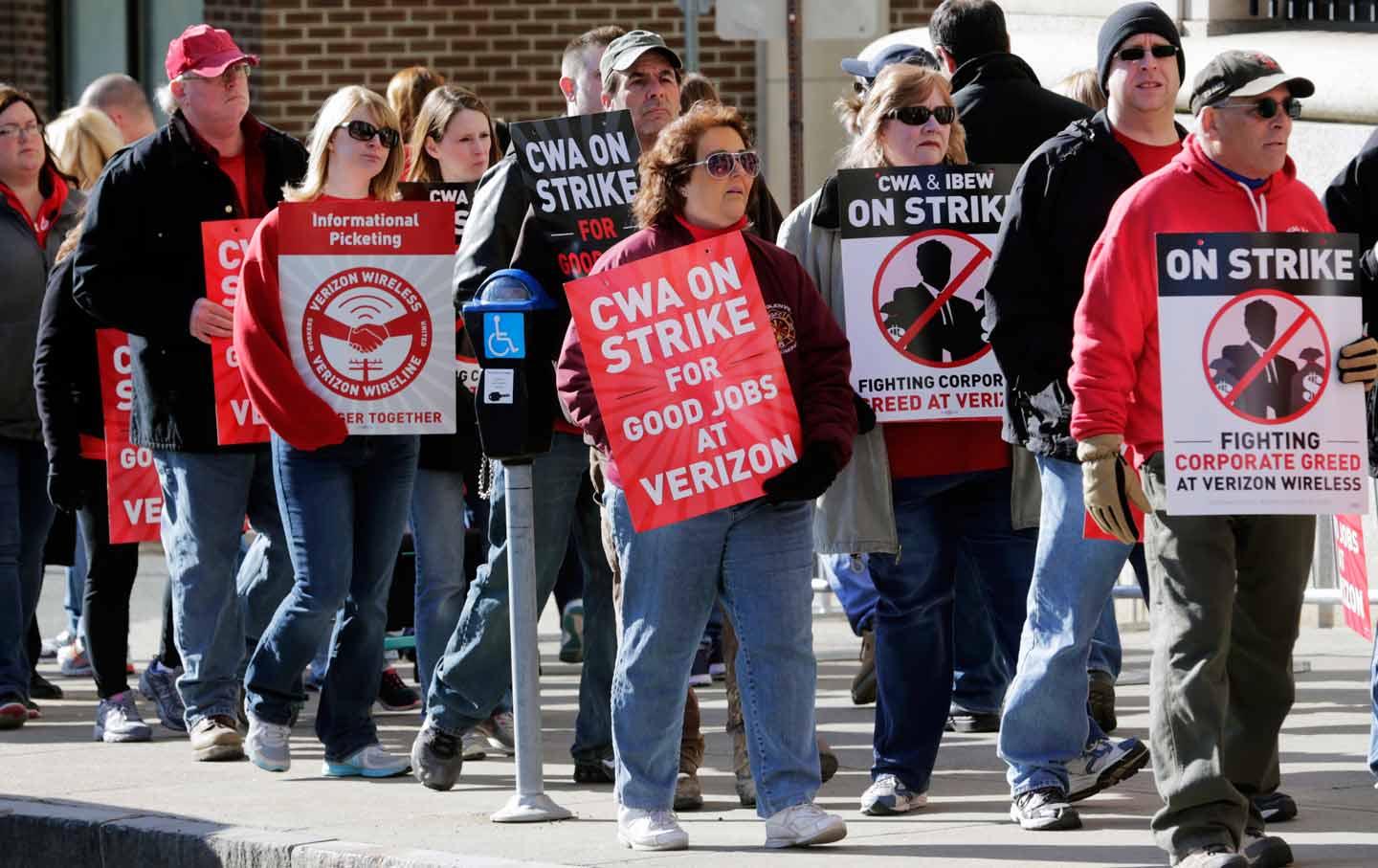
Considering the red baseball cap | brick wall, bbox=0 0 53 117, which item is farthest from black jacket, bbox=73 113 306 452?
brick wall, bbox=0 0 53 117

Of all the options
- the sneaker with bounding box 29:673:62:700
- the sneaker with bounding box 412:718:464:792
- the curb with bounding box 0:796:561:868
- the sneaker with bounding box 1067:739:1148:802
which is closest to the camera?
the curb with bounding box 0:796:561:868

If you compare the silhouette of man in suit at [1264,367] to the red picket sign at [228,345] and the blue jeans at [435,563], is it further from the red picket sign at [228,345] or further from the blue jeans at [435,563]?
the red picket sign at [228,345]

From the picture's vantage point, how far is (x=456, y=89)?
8.63 m

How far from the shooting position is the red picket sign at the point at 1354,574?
22.1ft

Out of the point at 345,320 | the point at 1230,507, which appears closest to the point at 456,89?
the point at 345,320

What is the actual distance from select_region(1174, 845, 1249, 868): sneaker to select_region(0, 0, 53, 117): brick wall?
12.5m

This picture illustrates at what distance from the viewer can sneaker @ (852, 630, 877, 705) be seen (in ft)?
29.8

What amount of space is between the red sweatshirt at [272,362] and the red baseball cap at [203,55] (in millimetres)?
720

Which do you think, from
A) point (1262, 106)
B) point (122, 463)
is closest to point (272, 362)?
point (122, 463)

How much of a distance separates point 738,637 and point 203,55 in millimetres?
2983

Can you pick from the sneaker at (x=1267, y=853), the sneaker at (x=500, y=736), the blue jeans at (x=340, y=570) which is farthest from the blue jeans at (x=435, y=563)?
the sneaker at (x=1267, y=853)

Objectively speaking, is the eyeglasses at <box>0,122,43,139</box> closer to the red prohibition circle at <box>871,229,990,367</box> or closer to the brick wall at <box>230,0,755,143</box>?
the red prohibition circle at <box>871,229,990,367</box>

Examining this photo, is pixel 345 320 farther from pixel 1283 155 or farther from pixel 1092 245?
pixel 1283 155

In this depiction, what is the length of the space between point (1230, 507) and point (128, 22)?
12.3 metres
